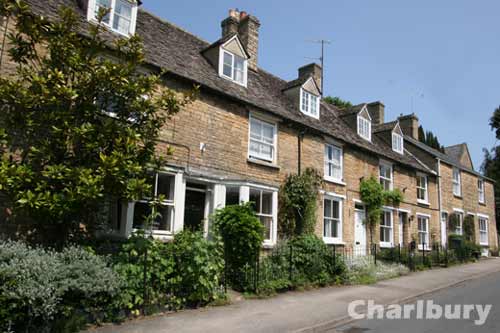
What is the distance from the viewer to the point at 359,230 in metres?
19.4

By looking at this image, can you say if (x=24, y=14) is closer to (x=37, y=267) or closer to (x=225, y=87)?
(x=37, y=267)

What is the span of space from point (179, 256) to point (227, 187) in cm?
427

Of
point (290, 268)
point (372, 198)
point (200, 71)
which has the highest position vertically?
point (200, 71)

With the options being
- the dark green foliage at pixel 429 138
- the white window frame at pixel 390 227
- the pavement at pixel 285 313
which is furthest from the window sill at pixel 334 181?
the dark green foliage at pixel 429 138

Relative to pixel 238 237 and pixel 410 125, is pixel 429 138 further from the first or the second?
pixel 238 237

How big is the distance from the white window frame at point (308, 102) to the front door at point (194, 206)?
23.7 feet

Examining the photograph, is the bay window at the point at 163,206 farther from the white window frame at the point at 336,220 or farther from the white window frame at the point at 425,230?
the white window frame at the point at 425,230

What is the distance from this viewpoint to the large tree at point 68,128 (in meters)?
7.68

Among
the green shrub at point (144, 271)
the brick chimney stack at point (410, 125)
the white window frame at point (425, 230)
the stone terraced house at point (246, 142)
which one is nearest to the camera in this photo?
the green shrub at point (144, 271)

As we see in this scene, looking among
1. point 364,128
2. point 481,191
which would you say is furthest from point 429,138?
point 364,128

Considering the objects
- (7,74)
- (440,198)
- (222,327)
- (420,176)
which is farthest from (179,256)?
(440,198)

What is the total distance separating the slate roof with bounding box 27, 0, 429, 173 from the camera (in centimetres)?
1240

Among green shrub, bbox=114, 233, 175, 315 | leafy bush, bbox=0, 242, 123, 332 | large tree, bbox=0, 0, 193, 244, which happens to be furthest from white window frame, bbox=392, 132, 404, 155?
leafy bush, bbox=0, 242, 123, 332

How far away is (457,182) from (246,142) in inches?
856
